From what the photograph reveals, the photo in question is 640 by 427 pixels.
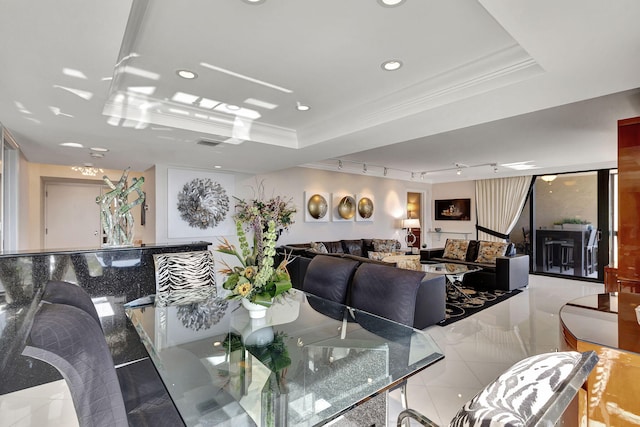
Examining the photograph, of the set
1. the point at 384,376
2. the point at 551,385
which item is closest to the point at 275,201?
the point at 384,376

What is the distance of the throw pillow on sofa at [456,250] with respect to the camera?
6.53 m

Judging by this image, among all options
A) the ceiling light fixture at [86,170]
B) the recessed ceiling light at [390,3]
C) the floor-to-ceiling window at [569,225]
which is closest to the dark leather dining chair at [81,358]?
the recessed ceiling light at [390,3]

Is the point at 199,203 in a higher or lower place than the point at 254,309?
higher

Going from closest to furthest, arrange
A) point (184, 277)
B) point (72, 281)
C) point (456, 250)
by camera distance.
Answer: point (72, 281) → point (184, 277) → point (456, 250)

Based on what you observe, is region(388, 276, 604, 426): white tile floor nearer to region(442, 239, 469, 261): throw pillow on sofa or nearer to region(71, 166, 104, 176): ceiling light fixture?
region(442, 239, 469, 261): throw pillow on sofa

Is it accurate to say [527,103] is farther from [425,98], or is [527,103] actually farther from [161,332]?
[161,332]

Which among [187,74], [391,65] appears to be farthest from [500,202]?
[187,74]

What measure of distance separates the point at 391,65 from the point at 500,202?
681 centimetres

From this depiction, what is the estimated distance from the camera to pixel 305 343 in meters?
1.74

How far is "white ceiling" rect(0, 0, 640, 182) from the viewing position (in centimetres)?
146

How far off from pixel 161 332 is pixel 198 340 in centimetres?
32

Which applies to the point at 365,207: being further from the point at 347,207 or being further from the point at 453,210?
the point at 453,210

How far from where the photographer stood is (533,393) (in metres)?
0.78

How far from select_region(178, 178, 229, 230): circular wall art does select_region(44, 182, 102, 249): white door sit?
249 cm
